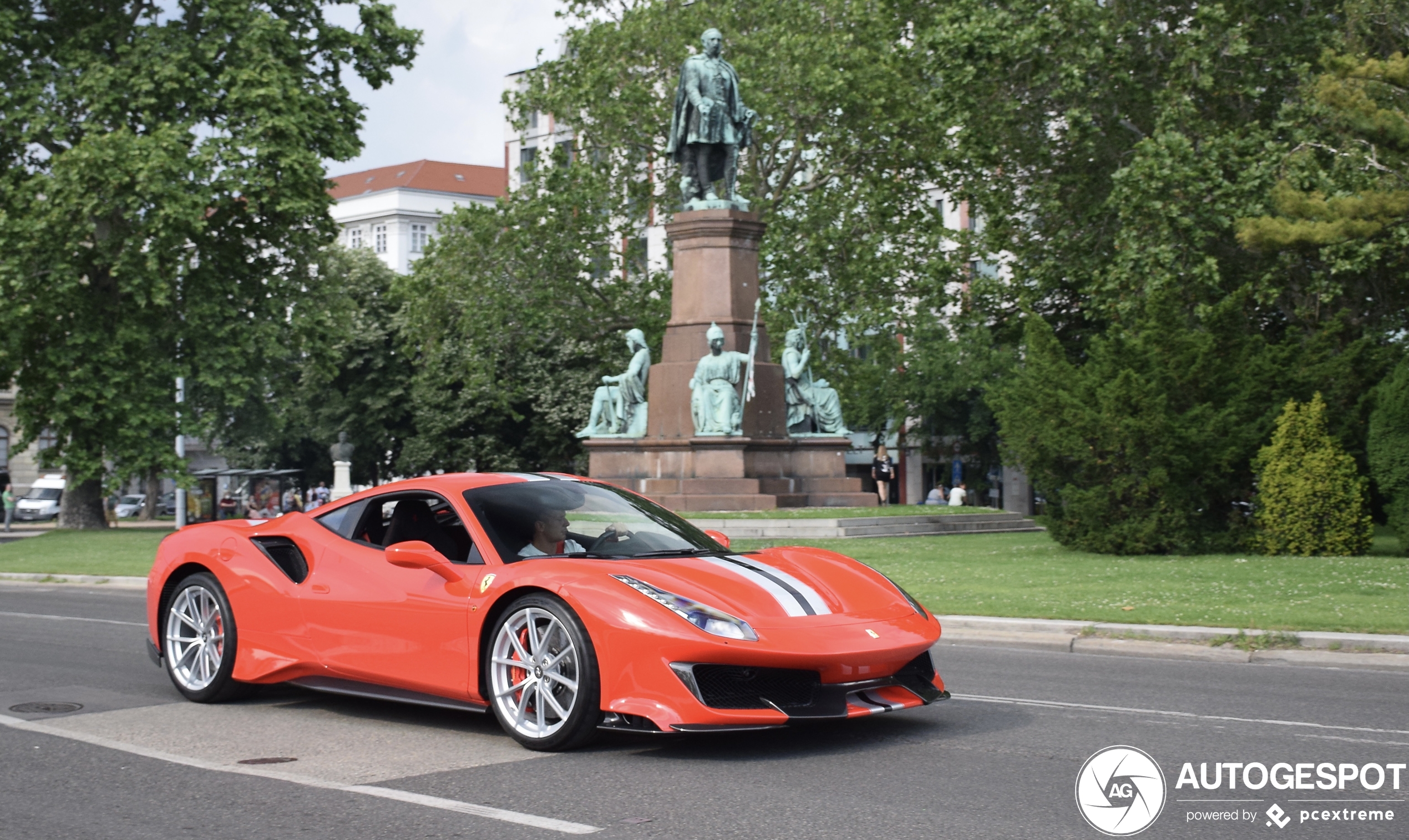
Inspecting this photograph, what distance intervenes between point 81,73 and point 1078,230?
21866 millimetres

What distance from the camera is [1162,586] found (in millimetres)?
15320

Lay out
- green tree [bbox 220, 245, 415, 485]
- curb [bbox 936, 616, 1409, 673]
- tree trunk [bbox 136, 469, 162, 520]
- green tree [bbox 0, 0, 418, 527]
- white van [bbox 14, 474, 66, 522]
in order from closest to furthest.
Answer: curb [bbox 936, 616, 1409, 673] → green tree [bbox 0, 0, 418, 527] → green tree [bbox 220, 245, 415, 485] → white van [bbox 14, 474, 66, 522] → tree trunk [bbox 136, 469, 162, 520]

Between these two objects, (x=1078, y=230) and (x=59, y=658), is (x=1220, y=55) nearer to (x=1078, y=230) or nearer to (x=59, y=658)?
(x=1078, y=230)

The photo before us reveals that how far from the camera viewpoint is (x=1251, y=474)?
821 inches

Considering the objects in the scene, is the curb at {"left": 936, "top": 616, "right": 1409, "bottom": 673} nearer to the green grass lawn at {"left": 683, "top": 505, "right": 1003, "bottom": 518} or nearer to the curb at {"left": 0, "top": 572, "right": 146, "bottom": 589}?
the green grass lawn at {"left": 683, "top": 505, "right": 1003, "bottom": 518}

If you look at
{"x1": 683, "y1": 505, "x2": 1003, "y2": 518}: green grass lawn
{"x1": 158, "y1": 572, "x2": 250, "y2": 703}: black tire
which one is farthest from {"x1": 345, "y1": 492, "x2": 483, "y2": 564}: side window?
{"x1": 683, "y1": 505, "x2": 1003, "y2": 518}: green grass lawn

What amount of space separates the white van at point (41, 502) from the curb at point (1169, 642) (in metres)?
55.2

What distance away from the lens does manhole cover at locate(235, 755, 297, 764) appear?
6.76 meters

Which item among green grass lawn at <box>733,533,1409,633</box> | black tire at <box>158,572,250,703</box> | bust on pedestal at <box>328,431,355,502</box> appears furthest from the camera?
bust on pedestal at <box>328,431,355,502</box>

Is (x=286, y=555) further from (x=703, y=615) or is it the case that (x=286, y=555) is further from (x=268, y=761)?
(x=703, y=615)

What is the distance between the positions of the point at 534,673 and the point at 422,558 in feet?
2.99

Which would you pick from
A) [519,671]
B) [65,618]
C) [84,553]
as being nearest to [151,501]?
[84,553]

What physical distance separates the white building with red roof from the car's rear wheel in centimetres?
8813

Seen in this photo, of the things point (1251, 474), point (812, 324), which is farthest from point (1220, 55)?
point (812, 324)
